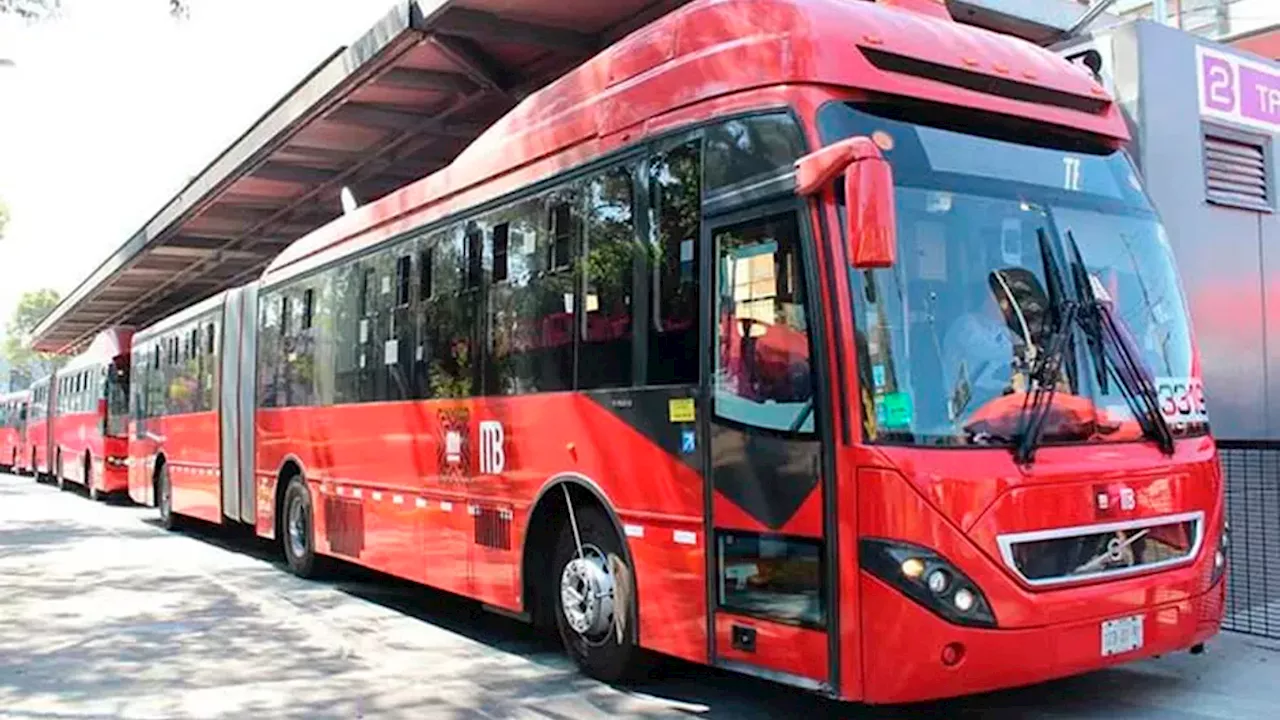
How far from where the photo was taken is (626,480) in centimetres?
649

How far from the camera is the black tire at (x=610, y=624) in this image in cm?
661

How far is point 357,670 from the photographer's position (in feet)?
25.1

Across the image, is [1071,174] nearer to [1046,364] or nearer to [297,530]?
[1046,364]

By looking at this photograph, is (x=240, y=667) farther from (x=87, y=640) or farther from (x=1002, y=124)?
(x=1002, y=124)

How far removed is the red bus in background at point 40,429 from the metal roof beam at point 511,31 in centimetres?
2265

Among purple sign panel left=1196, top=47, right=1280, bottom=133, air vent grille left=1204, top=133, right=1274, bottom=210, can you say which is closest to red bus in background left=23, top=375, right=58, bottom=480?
air vent grille left=1204, top=133, right=1274, bottom=210

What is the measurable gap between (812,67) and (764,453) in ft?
6.06

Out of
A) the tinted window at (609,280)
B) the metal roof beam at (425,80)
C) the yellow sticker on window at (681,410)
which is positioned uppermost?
the metal roof beam at (425,80)

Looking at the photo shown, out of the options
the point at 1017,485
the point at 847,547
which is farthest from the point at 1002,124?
the point at 847,547

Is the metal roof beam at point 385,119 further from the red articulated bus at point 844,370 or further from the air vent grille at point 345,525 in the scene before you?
the red articulated bus at point 844,370

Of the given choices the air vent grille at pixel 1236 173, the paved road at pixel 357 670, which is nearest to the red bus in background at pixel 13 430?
the paved road at pixel 357 670

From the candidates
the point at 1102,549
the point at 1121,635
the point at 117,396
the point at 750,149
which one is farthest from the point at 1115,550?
the point at 117,396

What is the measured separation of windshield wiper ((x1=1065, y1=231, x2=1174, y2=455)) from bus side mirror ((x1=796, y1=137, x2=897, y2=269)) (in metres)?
1.28

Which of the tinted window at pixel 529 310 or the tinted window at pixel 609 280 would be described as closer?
the tinted window at pixel 609 280
